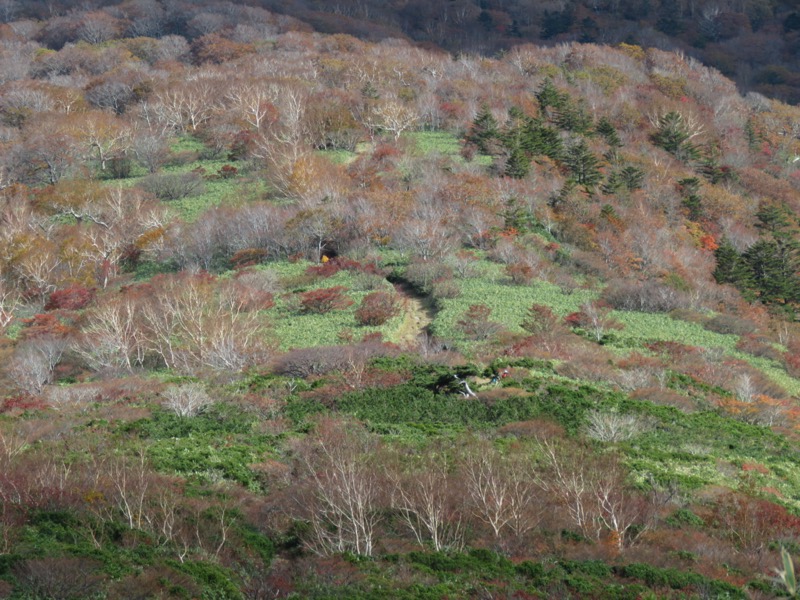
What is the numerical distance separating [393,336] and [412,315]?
12.2ft

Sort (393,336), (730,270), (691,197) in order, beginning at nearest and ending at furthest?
(393,336) → (730,270) → (691,197)

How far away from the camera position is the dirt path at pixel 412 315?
124 ft

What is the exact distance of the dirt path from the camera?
124ft

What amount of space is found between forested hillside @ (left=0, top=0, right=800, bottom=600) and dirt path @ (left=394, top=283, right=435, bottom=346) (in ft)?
0.61

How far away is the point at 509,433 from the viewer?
2561cm

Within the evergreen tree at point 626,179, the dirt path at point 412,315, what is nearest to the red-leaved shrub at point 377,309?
the dirt path at point 412,315

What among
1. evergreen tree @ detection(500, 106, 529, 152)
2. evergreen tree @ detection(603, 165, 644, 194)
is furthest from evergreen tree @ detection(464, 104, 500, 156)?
evergreen tree @ detection(603, 165, 644, 194)

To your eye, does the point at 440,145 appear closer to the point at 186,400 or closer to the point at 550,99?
the point at 550,99

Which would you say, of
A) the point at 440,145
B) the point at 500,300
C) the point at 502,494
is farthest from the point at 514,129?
the point at 502,494

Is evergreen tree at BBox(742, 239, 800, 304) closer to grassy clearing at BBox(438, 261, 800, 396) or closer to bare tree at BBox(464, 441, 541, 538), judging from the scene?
grassy clearing at BBox(438, 261, 800, 396)

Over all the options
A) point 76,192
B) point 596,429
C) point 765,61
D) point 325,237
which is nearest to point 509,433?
point 596,429

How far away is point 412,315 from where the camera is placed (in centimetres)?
4075

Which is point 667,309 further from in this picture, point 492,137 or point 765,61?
point 765,61

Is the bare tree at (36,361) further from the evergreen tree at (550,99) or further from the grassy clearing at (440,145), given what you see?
the evergreen tree at (550,99)
